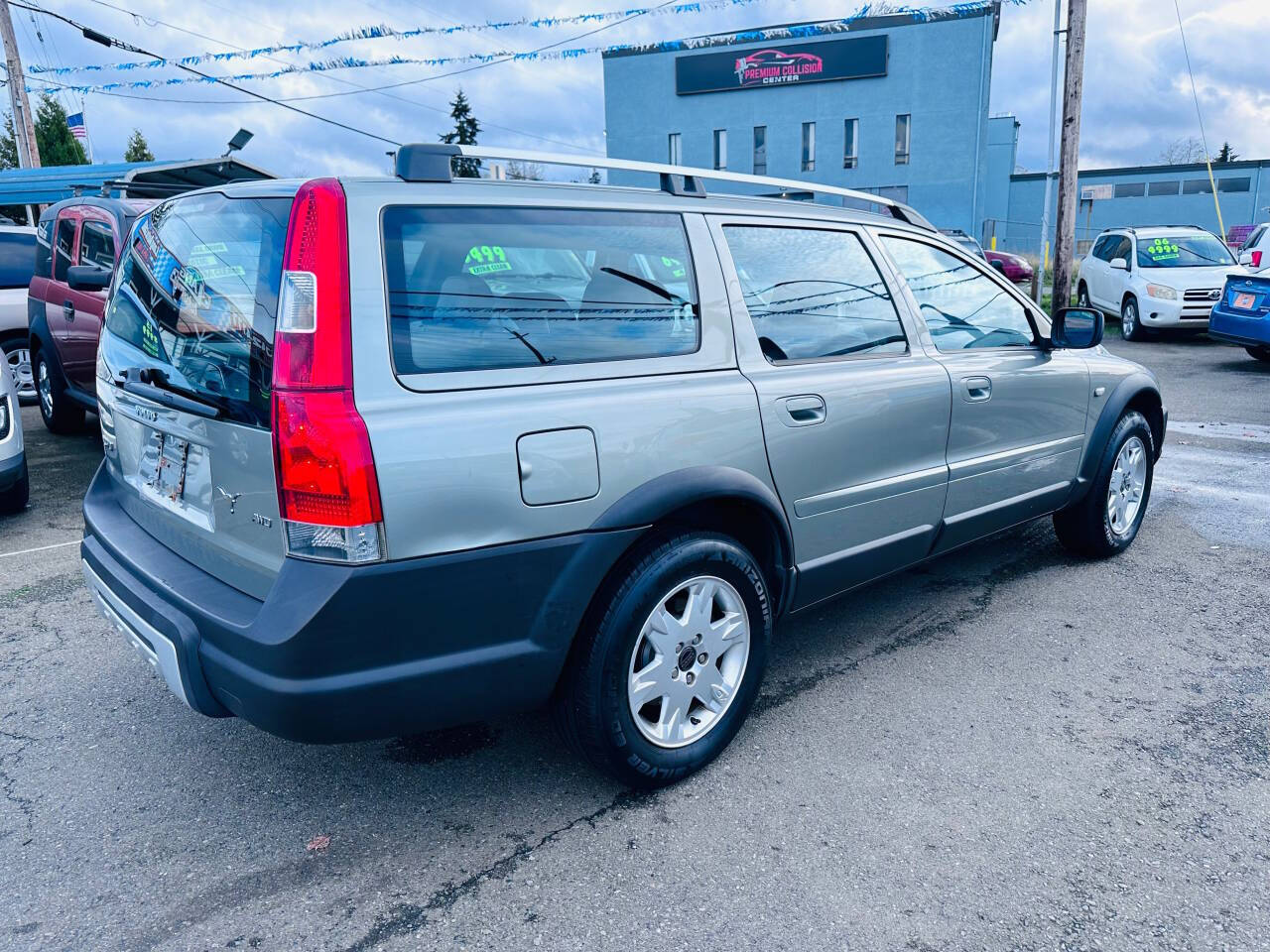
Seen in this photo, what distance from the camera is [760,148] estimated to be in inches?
1665

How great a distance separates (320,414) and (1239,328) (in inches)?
467

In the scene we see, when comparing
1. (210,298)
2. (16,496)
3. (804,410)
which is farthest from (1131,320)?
(210,298)

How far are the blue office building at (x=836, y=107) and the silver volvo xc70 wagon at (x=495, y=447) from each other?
37814 mm

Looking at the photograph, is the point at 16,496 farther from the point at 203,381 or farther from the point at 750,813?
the point at 750,813

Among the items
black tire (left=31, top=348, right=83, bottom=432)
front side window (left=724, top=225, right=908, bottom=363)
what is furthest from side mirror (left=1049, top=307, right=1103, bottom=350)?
black tire (left=31, top=348, right=83, bottom=432)

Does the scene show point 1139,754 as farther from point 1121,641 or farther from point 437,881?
point 437,881

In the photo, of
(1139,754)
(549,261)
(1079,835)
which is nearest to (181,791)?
(549,261)

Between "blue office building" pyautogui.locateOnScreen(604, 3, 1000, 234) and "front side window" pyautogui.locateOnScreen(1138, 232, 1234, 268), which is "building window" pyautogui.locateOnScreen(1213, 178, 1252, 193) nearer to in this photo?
"blue office building" pyautogui.locateOnScreen(604, 3, 1000, 234)

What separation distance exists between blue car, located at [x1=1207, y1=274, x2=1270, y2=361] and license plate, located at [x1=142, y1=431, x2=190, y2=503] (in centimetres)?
1170

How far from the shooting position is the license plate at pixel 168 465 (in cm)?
255

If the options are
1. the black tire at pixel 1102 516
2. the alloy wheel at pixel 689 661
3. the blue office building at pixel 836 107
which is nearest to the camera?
the alloy wheel at pixel 689 661

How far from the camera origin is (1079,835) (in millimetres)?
2504

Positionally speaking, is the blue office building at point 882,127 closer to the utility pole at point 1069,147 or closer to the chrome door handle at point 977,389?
the utility pole at point 1069,147

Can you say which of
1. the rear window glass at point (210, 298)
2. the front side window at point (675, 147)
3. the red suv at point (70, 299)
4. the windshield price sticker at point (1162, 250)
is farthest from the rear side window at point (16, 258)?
the front side window at point (675, 147)
